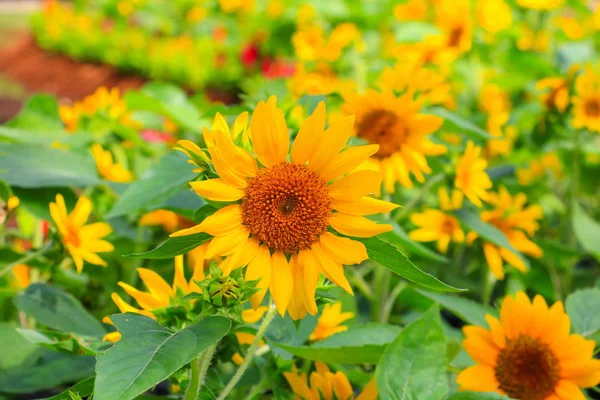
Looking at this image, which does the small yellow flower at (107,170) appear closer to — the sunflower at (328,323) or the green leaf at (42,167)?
the green leaf at (42,167)

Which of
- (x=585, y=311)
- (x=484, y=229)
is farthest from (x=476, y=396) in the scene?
(x=484, y=229)

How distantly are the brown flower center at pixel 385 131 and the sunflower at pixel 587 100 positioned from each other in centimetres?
41

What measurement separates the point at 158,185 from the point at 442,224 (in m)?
0.49

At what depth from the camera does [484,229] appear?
3.44ft

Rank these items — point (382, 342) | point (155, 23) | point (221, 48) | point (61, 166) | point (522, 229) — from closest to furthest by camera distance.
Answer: point (382, 342)
point (61, 166)
point (522, 229)
point (221, 48)
point (155, 23)

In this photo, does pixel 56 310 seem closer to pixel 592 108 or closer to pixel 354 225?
pixel 354 225

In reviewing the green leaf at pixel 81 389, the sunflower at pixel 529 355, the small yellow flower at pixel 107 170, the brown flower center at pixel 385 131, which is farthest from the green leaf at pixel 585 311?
the small yellow flower at pixel 107 170

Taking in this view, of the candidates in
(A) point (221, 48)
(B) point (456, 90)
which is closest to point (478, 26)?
(B) point (456, 90)

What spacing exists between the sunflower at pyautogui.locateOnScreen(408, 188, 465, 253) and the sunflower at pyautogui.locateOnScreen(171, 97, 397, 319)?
49 centimetres

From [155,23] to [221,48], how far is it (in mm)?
946

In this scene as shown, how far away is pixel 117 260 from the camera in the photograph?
1.12 m

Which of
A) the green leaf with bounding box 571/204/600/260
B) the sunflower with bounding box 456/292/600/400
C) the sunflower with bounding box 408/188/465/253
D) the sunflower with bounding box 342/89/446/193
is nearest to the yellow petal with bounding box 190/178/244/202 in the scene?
the sunflower with bounding box 456/292/600/400

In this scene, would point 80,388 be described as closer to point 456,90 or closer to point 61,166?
point 61,166

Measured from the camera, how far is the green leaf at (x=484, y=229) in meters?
1.02
